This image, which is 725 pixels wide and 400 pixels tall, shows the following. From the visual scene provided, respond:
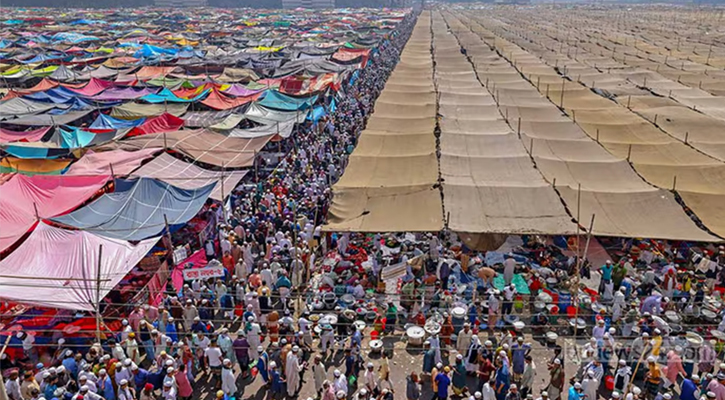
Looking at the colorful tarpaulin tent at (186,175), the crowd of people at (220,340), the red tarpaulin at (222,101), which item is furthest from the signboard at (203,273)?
the red tarpaulin at (222,101)

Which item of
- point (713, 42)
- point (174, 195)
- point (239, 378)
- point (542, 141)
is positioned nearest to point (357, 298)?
point (239, 378)

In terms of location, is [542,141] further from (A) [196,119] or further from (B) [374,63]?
(B) [374,63]

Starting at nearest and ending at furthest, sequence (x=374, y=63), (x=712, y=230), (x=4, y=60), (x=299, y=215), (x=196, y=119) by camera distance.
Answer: (x=712, y=230), (x=299, y=215), (x=196, y=119), (x=4, y=60), (x=374, y=63)

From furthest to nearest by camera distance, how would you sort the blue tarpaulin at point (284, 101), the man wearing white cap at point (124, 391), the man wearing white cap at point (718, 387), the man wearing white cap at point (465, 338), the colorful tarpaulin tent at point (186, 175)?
the blue tarpaulin at point (284, 101) → the colorful tarpaulin tent at point (186, 175) → the man wearing white cap at point (465, 338) → the man wearing white cap at point (124, 391) → the man wearing white cap at point (718, 387)

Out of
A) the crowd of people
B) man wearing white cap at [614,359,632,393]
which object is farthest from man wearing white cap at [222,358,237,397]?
man wearing white cap at [614,359,632,393]

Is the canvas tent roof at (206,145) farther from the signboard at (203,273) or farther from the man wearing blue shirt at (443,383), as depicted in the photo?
the man wearing blue shirt at (443,383)

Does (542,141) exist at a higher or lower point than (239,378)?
higher
